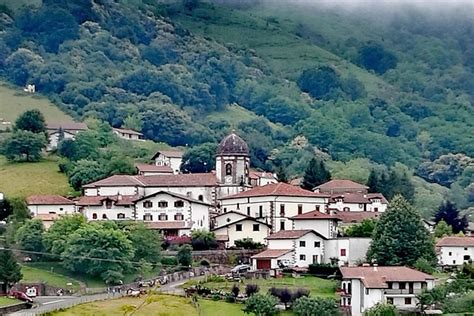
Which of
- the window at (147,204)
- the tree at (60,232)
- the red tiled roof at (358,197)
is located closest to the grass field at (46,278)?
the tree at (60,232)

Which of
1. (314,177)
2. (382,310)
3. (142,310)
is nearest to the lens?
(142,310)

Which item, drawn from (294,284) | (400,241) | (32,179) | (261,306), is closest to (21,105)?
(32,179)

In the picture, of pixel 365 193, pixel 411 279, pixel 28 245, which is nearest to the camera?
pixel 411 279

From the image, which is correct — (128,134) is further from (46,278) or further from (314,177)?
(46,278)

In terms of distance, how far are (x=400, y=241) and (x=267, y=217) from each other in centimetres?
1490

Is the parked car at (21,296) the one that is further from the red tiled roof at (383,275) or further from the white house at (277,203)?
the white house at (277,203)

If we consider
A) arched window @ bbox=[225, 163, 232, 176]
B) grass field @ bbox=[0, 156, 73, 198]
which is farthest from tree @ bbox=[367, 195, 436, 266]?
grass field @ bbox=[0, 156, 73, 198]

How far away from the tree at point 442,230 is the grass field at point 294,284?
1848 cm

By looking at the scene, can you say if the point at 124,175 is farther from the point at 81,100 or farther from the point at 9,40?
the point at 9,40

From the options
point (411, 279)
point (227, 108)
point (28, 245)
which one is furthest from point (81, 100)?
point (411, 279)

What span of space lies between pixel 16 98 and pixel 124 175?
6265cm

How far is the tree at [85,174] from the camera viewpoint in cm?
10625

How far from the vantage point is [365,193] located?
10981cm

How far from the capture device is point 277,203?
311 feet
